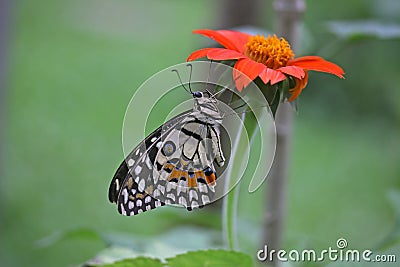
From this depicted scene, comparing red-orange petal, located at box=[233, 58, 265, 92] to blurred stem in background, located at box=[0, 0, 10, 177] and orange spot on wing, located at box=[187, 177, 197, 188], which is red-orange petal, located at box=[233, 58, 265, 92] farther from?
blurred stem in background, located at box=[0, 0, 10, 177]

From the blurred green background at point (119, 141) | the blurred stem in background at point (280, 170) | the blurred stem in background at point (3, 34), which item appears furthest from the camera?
the blurred green background at point (119, 141)

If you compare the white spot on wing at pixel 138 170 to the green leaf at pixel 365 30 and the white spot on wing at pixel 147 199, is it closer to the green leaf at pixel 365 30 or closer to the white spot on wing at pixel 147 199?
the white spot on wing at pixel 147 199

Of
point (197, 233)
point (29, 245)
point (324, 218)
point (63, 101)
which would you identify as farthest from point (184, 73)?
point (63, 101)

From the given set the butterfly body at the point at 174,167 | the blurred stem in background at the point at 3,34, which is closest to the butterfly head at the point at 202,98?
the butterfly body at the point at 174,167

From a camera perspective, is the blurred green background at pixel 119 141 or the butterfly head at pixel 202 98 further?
the blurred green background at pixel 119 141

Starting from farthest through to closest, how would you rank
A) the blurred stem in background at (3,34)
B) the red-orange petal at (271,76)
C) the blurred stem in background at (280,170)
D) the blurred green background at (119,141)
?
the blurred green background at (119,141), the blurred stem in background at (3,34), the blurred stem in background at (280,170), the red-orange petal at (271,76)

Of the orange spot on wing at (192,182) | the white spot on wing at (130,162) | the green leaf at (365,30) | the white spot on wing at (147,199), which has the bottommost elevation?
the white spot on wing at (147,199)
